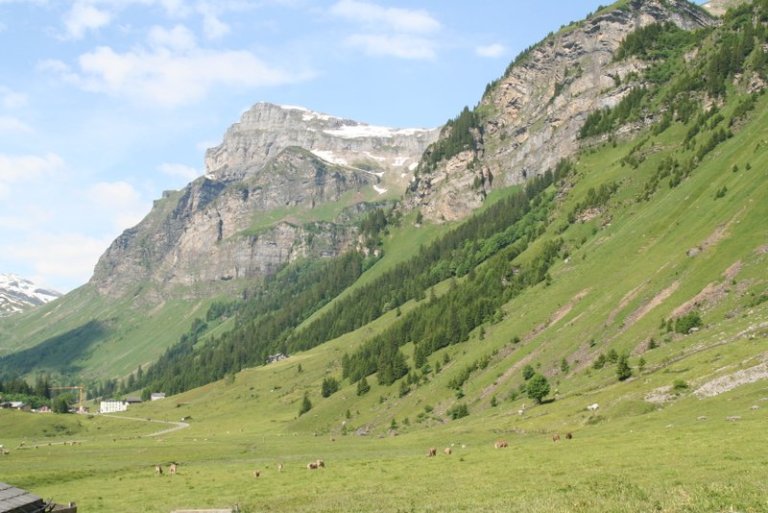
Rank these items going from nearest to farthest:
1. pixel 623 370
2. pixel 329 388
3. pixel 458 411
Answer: pixel 623 370, pixel 458 411, pixel 329 388

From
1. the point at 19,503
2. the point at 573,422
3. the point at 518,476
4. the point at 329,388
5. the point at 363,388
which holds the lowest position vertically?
the point at 329,388

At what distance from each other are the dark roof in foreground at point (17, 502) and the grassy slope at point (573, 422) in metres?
14.8

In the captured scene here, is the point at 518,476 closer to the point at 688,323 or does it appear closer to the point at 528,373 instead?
the point at 688,323

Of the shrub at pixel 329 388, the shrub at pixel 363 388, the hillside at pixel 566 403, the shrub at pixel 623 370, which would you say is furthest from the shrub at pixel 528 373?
the shrub at pixel 329 388

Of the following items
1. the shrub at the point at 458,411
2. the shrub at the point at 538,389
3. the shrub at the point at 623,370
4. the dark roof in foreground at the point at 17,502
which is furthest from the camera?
the shrub at the point at 458,411

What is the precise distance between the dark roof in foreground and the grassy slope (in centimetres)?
1481

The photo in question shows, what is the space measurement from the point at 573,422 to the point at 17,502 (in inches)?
2510

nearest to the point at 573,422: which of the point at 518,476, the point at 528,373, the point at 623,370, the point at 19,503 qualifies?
the point at 623,370

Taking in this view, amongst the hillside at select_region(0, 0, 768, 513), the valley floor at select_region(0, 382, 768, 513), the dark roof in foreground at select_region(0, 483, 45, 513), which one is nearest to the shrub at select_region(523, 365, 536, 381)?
the hillside at select_region(0, 0, 768, 513)

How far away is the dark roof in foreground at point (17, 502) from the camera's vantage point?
95.0ft

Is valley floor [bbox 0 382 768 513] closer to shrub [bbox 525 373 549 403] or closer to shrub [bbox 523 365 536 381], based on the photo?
shrub [bbox 525 373 549 403]

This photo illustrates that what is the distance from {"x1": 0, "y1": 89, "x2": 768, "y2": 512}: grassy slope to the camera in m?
38.6

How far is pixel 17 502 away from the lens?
29.7m

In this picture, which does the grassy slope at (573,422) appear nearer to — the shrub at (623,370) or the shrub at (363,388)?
the shrub at (623,370)
